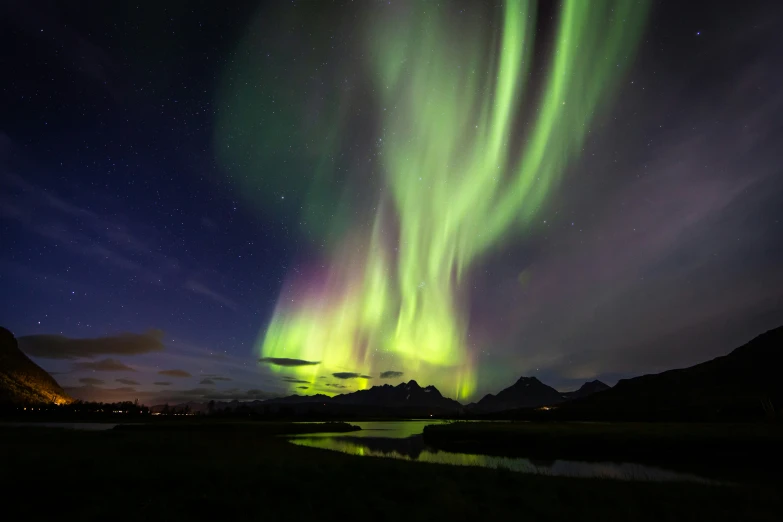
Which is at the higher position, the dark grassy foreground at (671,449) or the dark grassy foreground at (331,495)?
the dark grassy foreground at (671,449)

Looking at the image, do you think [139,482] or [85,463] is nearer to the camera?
[139,482]

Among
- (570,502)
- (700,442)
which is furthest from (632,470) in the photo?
(570,502)

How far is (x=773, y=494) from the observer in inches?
793

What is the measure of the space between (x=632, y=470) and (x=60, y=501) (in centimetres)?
3945

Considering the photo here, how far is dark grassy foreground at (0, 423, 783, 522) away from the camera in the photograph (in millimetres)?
15086

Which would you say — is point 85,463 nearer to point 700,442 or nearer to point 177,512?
point 177,512

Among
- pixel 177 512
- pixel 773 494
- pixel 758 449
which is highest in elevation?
pixel 758 449

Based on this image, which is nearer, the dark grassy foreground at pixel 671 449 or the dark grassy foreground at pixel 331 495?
the dark grassy foreground at pixel 331 495

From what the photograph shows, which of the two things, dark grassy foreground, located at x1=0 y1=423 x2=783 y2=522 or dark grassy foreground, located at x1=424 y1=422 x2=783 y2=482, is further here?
dark grassy foreground, located at x1=424 y1=422 x2=783 y2=482

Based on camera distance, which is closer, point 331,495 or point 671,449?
point 331,495

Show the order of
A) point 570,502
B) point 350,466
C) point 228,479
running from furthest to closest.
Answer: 1. point 350,466
2. point 228,479
3. point 570,502

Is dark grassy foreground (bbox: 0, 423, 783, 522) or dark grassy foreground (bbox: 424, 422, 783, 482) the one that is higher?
dark grassy foreground (bbox: 424, 422, 783, 482)

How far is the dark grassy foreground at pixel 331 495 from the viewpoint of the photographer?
15086mm

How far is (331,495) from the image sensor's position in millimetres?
17891
